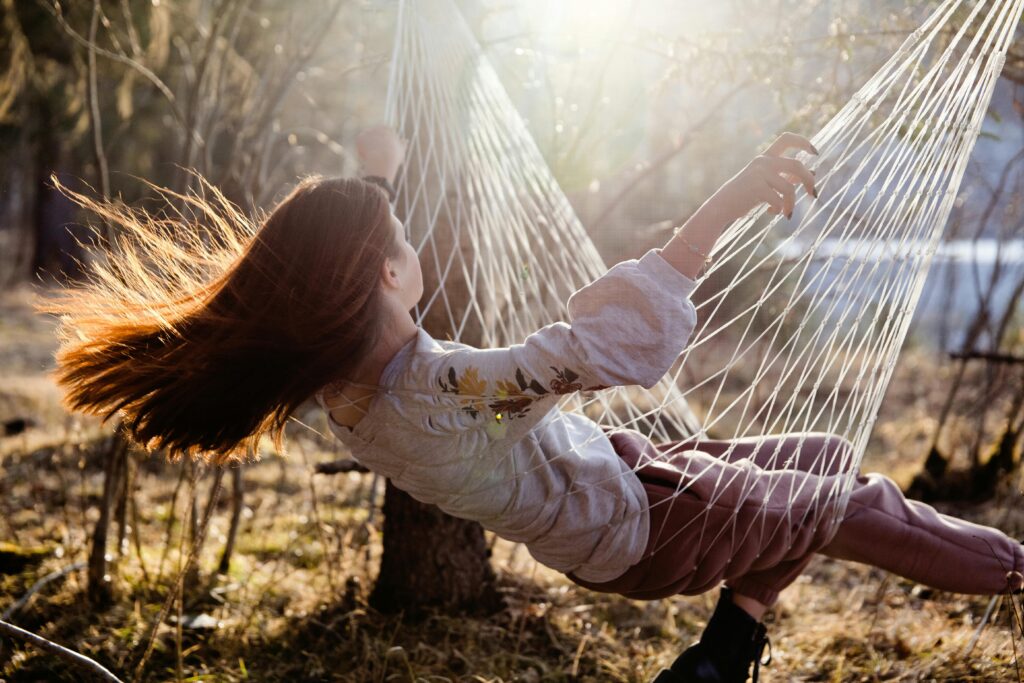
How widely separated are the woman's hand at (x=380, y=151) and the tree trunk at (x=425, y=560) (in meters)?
0.62

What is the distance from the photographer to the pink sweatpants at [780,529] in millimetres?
1148

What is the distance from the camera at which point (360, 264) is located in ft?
3.26

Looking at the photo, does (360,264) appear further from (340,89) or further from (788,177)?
(340,89)

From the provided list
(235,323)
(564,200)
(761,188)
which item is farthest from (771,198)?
(564,200)

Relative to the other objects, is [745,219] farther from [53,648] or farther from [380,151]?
[53,648]

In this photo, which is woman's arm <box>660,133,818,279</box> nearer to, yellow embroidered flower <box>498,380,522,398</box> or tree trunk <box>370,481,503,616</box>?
yellow embroidered flower <box>498,380,522,398</box>

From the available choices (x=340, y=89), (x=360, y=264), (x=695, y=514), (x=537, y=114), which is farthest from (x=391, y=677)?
(x=340, y=89)

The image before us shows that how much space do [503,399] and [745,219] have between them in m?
0.37

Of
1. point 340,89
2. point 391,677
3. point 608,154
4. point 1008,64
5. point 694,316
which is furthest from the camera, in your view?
point 340,89

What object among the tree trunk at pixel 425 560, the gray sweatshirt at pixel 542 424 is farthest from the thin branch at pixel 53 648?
the tree trunk at pixel 425 560

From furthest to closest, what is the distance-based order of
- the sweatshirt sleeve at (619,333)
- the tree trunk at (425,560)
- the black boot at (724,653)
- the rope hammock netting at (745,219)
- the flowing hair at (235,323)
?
the tree trunk at (425,560), the black boot at (724,653), the rope hammock netting at (745,219), the flowing hair at (235,323), the sweatshirt sleeve at (619,333)

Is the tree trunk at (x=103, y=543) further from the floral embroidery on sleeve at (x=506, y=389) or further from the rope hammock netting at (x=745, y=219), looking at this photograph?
the floral embroidery on sleeve at (x=506, y=389)

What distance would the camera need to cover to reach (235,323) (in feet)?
3.29

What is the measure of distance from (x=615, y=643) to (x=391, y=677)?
469mm
